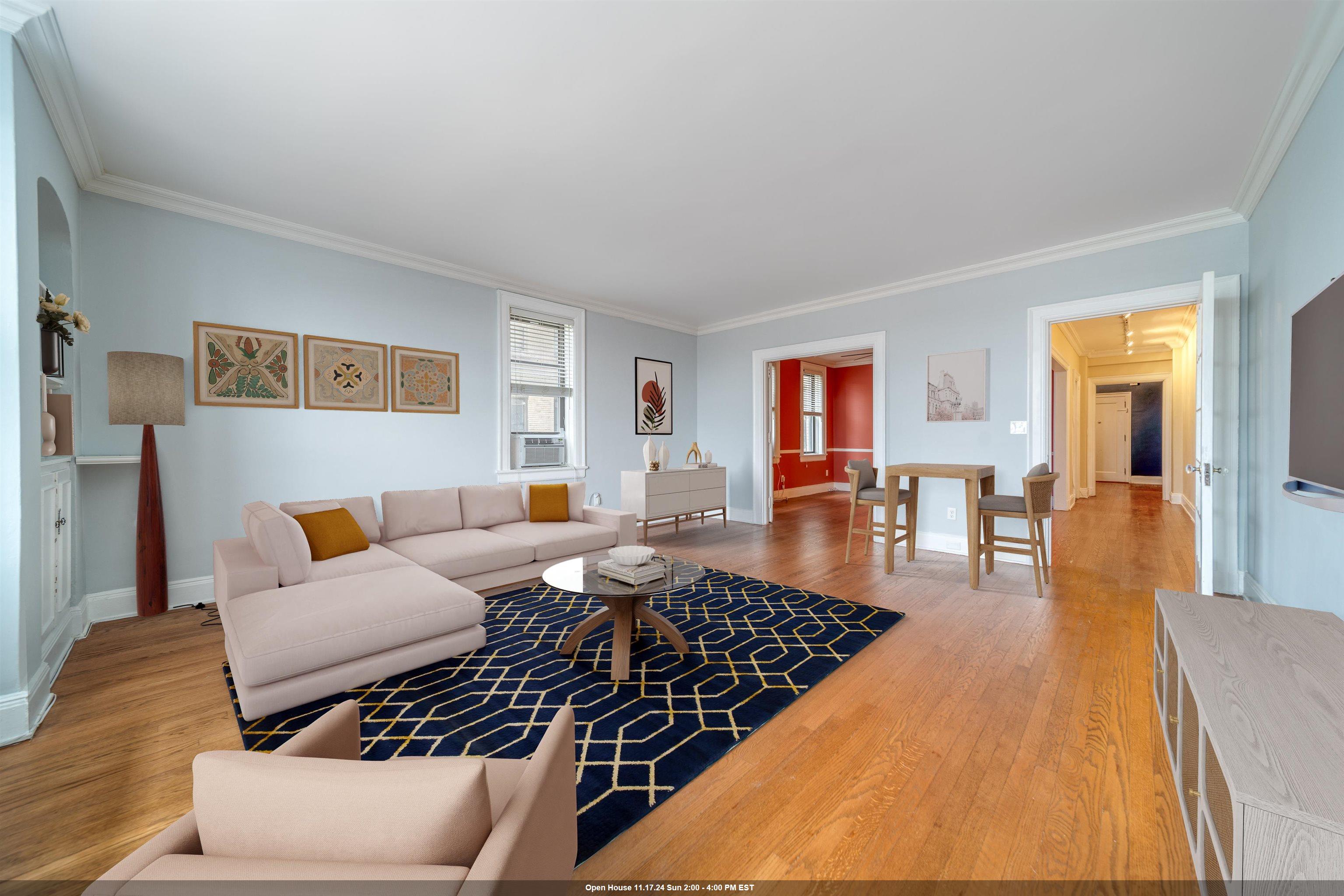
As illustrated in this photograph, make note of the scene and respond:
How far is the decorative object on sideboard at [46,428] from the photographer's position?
8.02 feet

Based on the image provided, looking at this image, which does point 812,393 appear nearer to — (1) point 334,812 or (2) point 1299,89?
(2) point 1299,89

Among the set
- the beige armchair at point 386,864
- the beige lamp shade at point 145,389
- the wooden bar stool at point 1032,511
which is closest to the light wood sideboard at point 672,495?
the wooden bar stool at point 1032,511

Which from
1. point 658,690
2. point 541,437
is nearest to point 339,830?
point 658,690

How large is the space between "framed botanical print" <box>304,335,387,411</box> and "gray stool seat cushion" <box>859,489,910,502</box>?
4162 millimetres

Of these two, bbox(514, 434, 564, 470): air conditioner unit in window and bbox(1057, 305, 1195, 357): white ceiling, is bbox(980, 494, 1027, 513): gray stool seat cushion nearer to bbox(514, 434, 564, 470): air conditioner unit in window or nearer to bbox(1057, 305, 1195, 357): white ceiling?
bbox(1057, 305, 1195, 357): white ceiling

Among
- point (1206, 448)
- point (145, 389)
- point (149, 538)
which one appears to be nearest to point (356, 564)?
point (149, 538)

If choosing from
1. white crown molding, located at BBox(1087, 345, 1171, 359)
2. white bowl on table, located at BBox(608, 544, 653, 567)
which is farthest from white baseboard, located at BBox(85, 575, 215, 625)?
white crown molding, located at BBox(1087, 345, 1171, 359)

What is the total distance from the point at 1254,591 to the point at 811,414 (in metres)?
6.85

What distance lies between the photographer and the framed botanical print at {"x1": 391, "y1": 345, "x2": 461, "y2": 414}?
4.57 m

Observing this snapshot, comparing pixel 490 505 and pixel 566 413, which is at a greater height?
pixel 566 413

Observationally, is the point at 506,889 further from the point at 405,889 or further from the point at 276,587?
the point at 276,587

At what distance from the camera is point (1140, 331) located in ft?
23.3

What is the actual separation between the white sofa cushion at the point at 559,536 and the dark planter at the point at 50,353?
2476 millimetres

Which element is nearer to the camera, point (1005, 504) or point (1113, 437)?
point (1005, 504)
